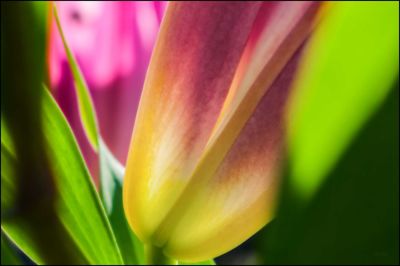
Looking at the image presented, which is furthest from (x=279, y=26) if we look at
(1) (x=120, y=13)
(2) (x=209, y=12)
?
(1) (x=120, y=13)

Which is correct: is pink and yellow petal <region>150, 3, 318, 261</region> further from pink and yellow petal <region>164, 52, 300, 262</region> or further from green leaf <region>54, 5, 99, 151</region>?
green leaf <region>54, 5, 99, 151</region>

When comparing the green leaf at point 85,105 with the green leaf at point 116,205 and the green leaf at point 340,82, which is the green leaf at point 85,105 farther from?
the green leaf at point 340,82

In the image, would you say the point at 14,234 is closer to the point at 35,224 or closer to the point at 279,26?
the point at 35,224

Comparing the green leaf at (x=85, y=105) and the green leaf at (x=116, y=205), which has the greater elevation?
the green leaf at (x=85, y=105)

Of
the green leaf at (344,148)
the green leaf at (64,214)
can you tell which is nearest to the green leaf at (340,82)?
the green leaf at (344,148)

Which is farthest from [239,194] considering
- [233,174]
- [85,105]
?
[85,105]

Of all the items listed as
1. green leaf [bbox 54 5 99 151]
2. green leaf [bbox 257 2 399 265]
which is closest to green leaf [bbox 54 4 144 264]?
green leaf [bbox 54 5 99 151]
